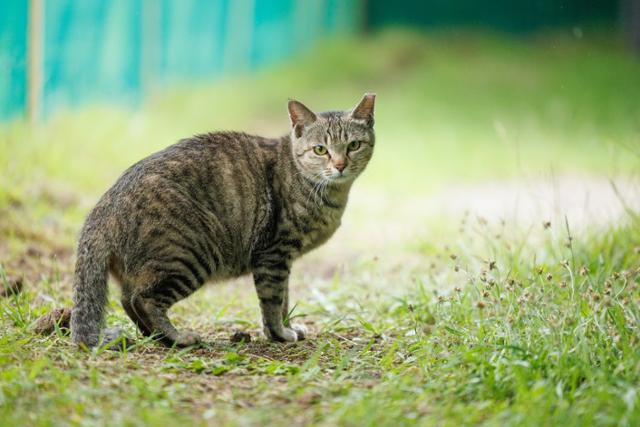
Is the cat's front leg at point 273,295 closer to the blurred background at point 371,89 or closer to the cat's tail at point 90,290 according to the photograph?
the cat's tail at point 90,290

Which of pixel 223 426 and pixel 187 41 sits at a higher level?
pixel 187 41

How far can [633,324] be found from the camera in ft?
11.0

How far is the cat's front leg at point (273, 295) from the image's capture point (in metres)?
3.89

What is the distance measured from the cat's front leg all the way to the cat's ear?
36.7 inches

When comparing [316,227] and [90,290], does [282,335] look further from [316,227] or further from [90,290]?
[90,290]

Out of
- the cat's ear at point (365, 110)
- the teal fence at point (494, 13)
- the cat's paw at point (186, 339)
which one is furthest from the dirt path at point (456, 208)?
the teal fence at point (494, 13)

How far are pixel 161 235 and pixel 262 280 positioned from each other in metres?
0.59

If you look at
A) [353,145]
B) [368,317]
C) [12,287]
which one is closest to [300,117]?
[353,145]

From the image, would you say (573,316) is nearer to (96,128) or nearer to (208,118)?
(96,128)

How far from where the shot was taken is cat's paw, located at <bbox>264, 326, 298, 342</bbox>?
3882 millimetres

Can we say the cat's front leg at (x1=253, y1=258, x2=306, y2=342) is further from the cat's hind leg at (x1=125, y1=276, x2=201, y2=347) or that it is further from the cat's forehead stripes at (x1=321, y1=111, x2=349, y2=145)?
the cat's forehead stripes at (x1=321, y1=111, x2=349, y2=145)

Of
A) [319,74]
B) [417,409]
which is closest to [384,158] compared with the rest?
[319,74]

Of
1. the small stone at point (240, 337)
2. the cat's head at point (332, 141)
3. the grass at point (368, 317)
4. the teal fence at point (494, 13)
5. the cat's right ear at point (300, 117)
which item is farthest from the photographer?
the teal fence at point (494, 13)

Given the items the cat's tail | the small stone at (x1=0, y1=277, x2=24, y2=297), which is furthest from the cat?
the small stone at (x1=0, y1=277, x2=24, y2=297)
